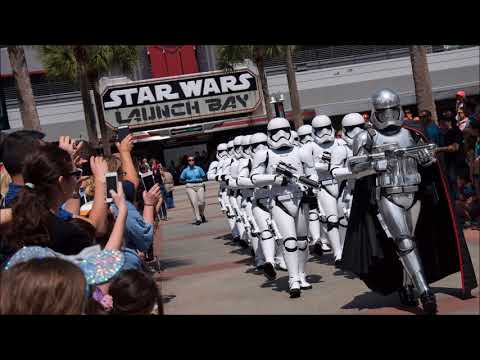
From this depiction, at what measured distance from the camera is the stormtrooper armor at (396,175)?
5.95m

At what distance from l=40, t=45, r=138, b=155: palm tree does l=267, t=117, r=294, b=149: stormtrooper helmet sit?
15174mm

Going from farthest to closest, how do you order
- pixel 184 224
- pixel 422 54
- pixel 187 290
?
1. pixel 184 224
2. pixel 422 54
3. pixel 187 290

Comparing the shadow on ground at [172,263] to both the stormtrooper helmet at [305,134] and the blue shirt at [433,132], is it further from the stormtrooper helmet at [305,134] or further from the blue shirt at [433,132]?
the blue shirt at [433,132]

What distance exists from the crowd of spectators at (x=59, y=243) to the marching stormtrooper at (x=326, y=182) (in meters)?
4.75

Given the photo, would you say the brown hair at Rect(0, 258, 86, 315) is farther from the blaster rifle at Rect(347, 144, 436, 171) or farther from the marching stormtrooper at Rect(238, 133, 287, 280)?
the marching stormtrooper at Rect(238, 133, 287, 280)

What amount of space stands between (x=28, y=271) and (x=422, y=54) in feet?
39.2

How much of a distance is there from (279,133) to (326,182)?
5.79 ft

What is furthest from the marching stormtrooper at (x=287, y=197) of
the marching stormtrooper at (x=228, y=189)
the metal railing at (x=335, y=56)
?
the metal railing at (x=335, y=56)

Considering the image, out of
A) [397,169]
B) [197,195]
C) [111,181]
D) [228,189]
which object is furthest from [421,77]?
[111,181]

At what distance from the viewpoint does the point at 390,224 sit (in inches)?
239

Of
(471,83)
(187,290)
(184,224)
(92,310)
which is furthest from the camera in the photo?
(471,83)

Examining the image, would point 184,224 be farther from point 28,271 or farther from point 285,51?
point 28,271
